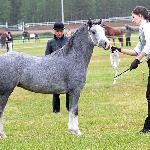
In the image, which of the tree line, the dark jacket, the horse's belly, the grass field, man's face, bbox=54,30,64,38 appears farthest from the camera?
the tree line

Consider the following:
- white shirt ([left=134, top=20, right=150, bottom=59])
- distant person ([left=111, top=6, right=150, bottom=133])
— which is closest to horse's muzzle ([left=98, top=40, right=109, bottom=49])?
distant person ([left=111, top=6, right=150, bottom=133])

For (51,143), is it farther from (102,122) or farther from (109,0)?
(109,0)

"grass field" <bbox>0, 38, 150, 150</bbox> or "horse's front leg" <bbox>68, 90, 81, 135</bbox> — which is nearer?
"grass field" <bbox>0, 38, 150, 150</bbox>

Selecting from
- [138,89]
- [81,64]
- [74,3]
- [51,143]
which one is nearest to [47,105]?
[138,89]

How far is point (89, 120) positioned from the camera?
37.7 ft

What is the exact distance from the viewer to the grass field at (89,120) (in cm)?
816

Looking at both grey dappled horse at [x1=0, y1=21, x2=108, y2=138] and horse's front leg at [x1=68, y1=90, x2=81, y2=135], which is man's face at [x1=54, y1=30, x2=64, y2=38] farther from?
horse's front leg at [x1=68, y1=90, x2=81, y2=135]

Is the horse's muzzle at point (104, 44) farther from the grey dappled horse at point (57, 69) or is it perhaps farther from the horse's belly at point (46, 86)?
the horse's belly at point (46, 86)

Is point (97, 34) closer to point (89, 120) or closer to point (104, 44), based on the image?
point (104, 44)

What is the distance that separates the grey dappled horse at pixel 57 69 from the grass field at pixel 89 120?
81 cm

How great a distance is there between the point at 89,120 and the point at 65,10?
82817 mm

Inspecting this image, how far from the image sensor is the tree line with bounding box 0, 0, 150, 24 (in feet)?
305

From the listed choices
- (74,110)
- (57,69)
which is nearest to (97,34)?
(57,69)

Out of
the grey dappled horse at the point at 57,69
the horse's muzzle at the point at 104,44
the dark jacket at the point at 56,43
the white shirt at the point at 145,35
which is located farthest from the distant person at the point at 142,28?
the dark jacket at the point at 56,43
